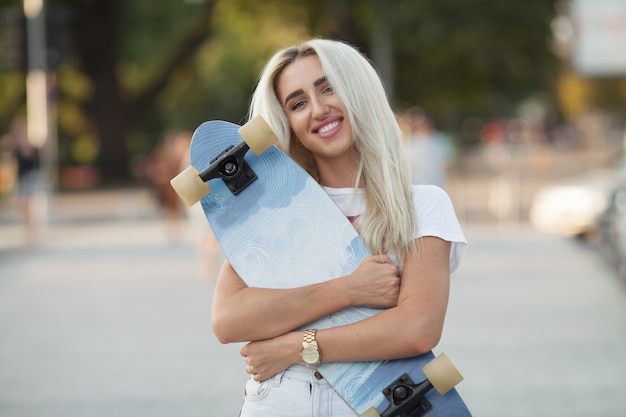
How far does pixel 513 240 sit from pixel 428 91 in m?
16.9

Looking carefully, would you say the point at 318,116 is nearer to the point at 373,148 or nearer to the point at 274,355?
the point at 373,148

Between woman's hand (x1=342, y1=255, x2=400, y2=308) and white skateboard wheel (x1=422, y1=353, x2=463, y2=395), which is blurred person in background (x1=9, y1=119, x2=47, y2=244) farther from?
white skateboard wheel (x1=422, y1=353, x2=463, y2=395)

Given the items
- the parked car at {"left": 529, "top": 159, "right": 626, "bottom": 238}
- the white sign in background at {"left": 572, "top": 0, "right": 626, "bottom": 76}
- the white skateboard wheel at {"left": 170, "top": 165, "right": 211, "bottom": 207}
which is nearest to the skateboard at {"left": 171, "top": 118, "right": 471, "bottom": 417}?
the white skateboard wheel at {"left": 170, "top": 165, "right": 211, "bottom": 207}

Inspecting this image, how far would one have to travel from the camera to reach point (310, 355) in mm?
2863

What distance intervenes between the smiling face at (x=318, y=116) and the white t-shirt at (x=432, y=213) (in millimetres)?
77

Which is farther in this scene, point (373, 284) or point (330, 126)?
point (330, 126)

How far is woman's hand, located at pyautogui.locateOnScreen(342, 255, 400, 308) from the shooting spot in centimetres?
288

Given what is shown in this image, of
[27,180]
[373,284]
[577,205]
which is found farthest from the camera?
[27,180]

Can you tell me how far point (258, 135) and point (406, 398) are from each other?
77 centimetres

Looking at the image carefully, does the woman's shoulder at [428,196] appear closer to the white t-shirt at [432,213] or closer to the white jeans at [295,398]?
the white t-shirt at [432,213]

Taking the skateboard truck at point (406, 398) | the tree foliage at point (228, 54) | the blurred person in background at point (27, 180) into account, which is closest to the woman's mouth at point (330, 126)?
the skateboard truck at point (406, 398)

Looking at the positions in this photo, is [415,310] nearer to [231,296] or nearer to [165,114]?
[231,296]

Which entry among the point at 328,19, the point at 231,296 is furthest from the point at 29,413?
the point at 328,19

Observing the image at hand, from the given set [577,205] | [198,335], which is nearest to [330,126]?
[198,335]
